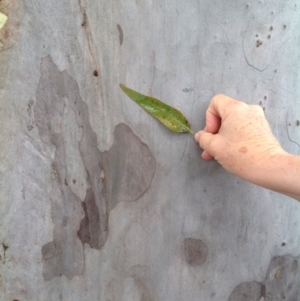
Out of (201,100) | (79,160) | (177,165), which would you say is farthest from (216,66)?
(79,160)

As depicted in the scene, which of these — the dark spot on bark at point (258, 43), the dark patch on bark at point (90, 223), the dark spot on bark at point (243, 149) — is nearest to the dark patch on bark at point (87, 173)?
the dark patch on bark at point (90, 223)

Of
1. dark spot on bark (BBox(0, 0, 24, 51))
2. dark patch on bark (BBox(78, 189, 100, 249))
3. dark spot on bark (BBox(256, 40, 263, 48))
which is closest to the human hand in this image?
dark spot on bark (BBox(256, 40, 263, 48))

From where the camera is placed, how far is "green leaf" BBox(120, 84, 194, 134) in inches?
40.2

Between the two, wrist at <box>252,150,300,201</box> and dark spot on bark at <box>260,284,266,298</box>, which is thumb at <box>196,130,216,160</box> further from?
dark spot on bark at <box>260,284,266,298</box>

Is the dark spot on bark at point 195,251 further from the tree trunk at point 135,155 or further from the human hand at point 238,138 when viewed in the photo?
the human hand at point 238,138

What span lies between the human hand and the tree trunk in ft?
0.13

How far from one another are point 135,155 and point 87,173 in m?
0.15

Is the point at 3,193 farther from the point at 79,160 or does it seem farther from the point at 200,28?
the point at 200,28

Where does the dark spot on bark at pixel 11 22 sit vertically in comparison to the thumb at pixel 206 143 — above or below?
above

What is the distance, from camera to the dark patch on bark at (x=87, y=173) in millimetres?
1050

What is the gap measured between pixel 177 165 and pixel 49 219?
1.35 ft

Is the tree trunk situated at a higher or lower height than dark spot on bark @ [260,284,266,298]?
higher

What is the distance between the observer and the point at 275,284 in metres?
1.16

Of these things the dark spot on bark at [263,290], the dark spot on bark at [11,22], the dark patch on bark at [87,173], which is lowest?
the dark spot on bark at [263,290]
